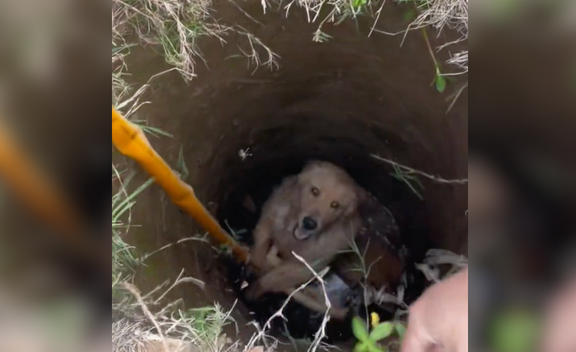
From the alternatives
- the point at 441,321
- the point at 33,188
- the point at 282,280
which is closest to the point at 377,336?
the point at 441,321

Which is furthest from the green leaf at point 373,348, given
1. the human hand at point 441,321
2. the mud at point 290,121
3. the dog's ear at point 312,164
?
the dog's ear at point 312,164

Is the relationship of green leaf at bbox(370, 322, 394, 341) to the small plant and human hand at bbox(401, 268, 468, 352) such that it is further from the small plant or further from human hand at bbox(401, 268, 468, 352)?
human hand at bbox(401, 268, 468, 352)

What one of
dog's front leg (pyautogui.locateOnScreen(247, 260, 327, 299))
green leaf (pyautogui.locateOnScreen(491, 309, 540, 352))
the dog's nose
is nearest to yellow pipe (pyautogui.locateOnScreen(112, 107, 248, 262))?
dog's front leg (pyautogui.locateOnScreen(247, 260, 327, 299))

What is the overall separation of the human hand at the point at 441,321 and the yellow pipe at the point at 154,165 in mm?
957

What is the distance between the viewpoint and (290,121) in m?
2.72

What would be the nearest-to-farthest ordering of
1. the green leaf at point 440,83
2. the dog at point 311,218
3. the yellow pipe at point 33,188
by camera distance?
the yellow pipe at point 33,188, the green leaf at point 440,83, the dog at point 311,218

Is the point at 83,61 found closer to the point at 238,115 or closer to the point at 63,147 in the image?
the point at 63,147

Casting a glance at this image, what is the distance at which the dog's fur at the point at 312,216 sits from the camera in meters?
3.05

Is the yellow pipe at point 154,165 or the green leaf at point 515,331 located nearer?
the green leaf at point 515,331

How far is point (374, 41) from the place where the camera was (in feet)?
6.67

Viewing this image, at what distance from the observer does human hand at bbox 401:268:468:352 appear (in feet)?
4.31

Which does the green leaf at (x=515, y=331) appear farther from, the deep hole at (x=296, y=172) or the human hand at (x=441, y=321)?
the deep hole at (x=296, y=172)

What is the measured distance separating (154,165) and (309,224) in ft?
4.87

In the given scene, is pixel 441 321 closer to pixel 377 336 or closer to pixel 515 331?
pixel 377 336
